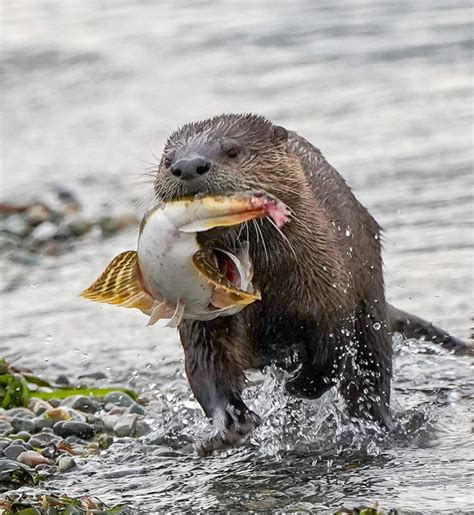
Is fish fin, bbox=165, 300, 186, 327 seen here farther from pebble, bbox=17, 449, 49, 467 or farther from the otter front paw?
pebble, bbox=17, 449, 49, 467

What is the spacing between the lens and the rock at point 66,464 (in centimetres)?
542

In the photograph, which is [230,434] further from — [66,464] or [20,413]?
[20,413]

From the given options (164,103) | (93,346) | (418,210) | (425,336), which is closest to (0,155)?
(164,103)

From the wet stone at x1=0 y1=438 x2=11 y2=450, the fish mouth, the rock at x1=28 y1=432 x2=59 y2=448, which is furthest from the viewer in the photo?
the rock at x1=28 y1=432 x2=59 y2=448

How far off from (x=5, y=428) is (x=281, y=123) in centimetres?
614

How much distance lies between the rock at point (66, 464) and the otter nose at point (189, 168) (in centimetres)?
132

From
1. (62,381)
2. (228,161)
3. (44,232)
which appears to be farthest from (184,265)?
(44,232)

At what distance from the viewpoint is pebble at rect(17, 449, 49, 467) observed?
544 cm

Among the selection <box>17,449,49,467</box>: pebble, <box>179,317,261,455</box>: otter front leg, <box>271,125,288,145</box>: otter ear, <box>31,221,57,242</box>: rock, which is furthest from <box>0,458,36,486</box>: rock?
<box>31,221,57,242</box>: rock

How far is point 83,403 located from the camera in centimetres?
622

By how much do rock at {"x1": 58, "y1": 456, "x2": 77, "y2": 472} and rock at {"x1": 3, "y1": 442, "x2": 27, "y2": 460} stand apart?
16 cm

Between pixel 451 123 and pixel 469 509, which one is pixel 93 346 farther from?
pixel 451 123

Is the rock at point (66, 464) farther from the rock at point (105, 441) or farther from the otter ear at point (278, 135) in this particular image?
the otter ear at point (278, 135)

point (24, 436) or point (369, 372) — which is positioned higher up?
point (369, 372)
